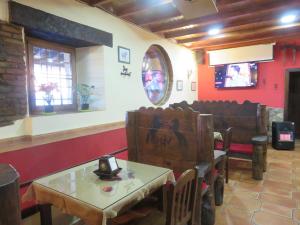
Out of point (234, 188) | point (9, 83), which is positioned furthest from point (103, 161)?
point (234, 188)

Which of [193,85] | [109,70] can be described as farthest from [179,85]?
[109,70]

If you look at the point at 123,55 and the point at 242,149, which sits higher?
the point at 123,55

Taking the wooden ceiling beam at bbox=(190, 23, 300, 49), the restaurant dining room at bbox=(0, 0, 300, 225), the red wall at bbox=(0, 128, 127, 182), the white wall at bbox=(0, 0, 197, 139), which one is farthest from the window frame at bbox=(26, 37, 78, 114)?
the wooden ceiling beam at bbox=(190, 23, 300, 49)

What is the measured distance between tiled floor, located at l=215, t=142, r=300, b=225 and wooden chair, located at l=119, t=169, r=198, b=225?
3.09ft

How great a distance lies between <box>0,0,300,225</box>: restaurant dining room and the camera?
152 cm

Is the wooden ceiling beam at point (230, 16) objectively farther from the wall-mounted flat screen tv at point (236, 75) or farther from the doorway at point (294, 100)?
the doorway at point (294, 100)

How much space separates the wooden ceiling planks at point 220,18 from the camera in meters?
3.08

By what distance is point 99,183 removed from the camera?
1.49m

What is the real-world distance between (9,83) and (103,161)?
1303 mm

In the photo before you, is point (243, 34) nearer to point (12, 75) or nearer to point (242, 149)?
point (242, 149)

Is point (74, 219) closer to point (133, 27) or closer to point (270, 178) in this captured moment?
point (270, 178)

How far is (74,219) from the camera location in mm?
2348

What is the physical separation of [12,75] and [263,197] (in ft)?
10.4

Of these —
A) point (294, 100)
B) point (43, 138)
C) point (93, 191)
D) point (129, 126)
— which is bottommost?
point (93, 191)
